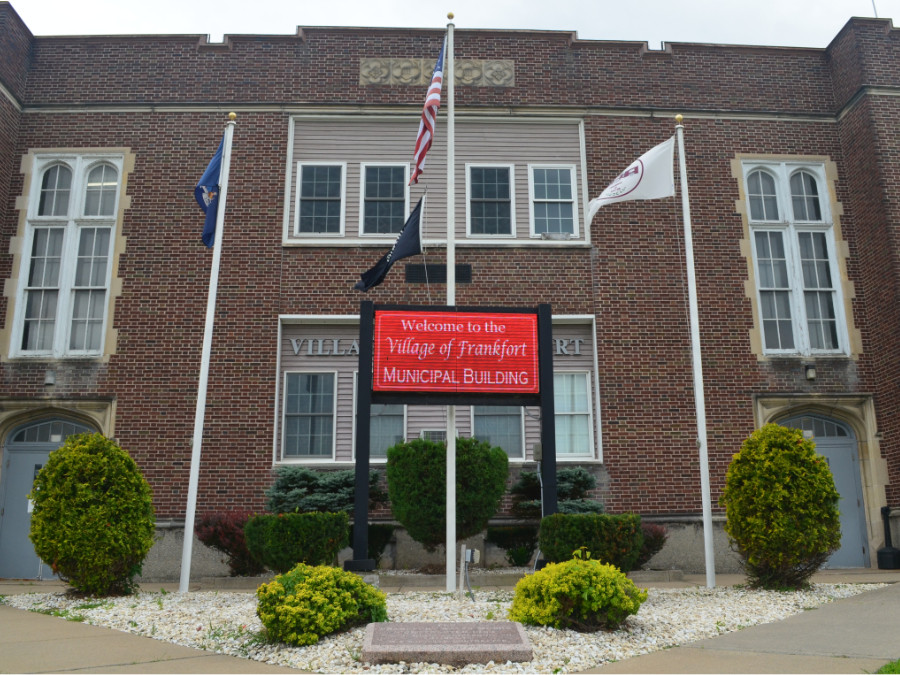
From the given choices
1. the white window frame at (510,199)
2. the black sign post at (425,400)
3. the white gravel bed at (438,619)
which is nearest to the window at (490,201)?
the white window frame at (510,199)

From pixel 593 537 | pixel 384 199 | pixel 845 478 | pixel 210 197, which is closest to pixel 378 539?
pixel 593 537

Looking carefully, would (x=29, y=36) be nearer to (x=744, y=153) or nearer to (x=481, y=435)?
(x=481, y=435)

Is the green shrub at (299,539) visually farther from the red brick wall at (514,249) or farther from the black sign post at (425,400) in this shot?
the red brick wall at (514,249)

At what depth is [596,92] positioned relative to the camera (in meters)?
16.9

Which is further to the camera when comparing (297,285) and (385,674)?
(297,285)

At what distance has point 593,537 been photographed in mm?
10039

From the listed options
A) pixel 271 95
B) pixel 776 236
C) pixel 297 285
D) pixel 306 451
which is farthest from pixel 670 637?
pixel 271 95

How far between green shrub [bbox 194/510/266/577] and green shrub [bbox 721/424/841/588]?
7540 millimetres

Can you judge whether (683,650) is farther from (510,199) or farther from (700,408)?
(510,199)

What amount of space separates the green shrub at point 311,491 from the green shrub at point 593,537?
4.86m

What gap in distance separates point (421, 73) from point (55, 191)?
7976 mm

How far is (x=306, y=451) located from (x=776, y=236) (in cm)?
1060

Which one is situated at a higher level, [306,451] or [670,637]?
[306,451]

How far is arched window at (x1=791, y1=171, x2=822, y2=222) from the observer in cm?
1675
